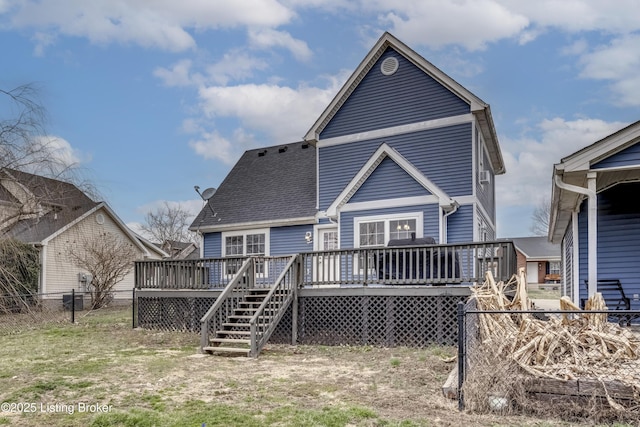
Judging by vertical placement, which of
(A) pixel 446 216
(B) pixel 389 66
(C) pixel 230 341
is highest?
(B) pixel 389 66

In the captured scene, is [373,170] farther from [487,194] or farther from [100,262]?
[100,262]

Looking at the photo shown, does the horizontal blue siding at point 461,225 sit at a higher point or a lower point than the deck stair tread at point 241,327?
higher

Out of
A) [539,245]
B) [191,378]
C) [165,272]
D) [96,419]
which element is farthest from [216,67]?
[539,245]

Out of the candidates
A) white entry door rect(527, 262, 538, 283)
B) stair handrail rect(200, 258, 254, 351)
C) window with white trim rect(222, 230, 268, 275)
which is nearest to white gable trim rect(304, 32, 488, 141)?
window with white trim rect(222, 230, 268, 275)

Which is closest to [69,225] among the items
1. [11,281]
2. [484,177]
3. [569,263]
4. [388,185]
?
[11,281]

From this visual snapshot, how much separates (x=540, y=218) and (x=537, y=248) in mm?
7321

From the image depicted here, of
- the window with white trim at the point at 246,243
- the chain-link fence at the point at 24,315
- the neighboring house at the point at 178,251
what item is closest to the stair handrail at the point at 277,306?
the window with white trim at the point at 246,243

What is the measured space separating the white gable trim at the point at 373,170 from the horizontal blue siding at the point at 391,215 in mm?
323

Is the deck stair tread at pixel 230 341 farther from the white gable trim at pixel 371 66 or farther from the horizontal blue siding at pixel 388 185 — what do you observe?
the white gable trim at pixel 371 66

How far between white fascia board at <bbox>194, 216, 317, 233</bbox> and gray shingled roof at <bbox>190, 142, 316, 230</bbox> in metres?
0.10

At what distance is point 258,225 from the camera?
1703cm

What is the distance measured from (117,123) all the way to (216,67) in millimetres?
4506

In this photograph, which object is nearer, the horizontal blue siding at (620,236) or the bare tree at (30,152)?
the horizontal blue siding at (620,236)

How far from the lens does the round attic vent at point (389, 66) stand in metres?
14.6
